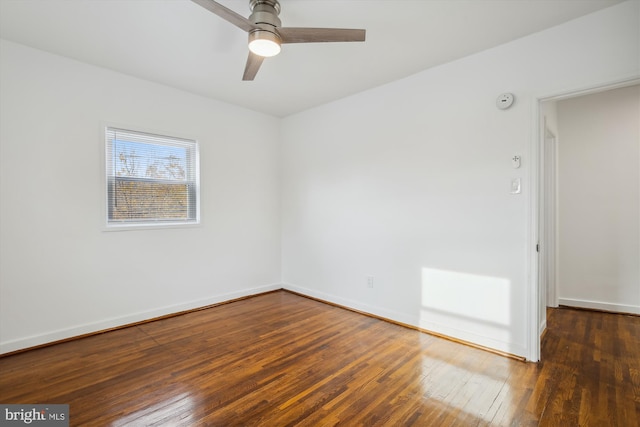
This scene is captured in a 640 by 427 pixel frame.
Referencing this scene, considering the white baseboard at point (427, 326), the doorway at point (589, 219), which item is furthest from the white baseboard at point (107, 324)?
the doorway at point (589, 219)

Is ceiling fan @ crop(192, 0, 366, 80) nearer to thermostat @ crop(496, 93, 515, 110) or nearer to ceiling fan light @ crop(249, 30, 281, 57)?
ceiling fan light @ crop(249, 30, 281, 57)

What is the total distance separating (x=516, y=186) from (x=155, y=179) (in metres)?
3.69

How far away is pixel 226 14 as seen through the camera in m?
1.74

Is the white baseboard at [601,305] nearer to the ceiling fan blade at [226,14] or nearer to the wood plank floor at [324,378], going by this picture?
the wood plank floor at [324,378]

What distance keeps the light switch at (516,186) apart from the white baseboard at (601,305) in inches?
95.2

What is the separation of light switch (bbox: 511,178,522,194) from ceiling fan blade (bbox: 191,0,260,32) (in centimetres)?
232

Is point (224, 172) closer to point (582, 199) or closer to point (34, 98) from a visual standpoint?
point (34, 98)

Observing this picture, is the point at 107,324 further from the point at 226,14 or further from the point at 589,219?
the point at 589,219

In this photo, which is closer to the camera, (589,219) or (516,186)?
(516,186)

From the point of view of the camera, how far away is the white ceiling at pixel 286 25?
7.00 feet

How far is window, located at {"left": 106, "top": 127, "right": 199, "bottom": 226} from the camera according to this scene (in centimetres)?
324

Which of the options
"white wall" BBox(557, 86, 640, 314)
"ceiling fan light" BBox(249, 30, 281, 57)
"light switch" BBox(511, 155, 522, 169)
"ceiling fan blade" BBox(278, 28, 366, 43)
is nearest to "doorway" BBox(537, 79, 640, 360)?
"white wall" BBox(557, 86, 640, 314)

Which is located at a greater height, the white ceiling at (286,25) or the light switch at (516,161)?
the white ceiling at (286,25)

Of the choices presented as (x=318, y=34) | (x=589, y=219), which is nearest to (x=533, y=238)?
(x=589, y=219)
